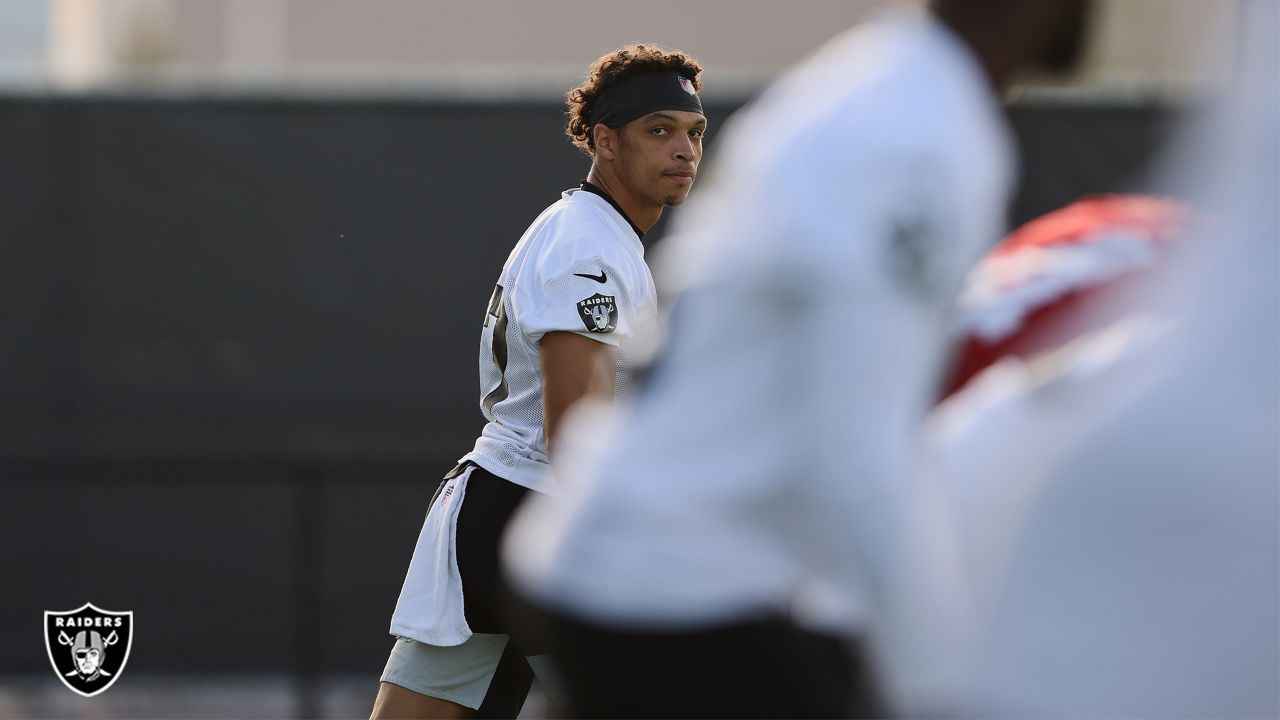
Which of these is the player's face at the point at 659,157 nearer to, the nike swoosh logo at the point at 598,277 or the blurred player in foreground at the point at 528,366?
the blurred player in foreground at the point at 528,366

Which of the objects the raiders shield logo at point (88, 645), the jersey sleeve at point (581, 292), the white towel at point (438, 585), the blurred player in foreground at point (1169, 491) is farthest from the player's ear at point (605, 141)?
the raiders shield logo at point (88, 645)

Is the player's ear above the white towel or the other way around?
above

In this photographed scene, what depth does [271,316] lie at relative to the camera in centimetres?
702

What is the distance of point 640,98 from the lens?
395 cm

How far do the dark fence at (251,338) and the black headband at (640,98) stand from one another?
3.02m

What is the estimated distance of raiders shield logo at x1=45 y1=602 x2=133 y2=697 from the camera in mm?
6531

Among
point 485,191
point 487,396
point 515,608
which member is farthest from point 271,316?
point 515,608

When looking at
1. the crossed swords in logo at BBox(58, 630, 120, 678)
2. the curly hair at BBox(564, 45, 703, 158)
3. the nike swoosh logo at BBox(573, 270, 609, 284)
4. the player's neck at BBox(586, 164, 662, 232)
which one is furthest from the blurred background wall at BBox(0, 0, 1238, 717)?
the nike swoosh logo at BBox(573, 270, 609, 284)

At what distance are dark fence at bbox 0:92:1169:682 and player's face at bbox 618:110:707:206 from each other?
10.2ft

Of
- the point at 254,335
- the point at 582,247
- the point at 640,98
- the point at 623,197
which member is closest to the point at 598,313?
the point at 582,247

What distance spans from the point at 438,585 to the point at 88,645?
11.2ft

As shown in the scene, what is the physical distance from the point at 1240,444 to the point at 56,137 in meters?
6.48

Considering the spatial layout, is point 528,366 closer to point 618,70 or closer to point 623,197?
point 623,197

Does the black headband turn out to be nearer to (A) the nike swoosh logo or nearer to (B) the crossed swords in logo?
(A) the nike swoosh logo
